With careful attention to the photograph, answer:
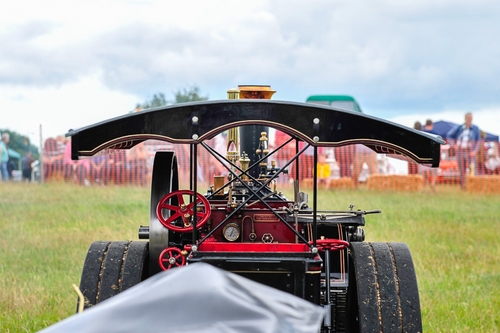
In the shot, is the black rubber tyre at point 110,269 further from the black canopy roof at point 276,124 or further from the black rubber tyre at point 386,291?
the black rubber tyre at point 386,291

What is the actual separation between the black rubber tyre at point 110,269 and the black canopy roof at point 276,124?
1.04m

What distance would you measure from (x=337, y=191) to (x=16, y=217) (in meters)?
8.56

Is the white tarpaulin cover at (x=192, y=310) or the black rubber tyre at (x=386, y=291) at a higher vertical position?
the white tarpaulin cover at (x=192, y=310)

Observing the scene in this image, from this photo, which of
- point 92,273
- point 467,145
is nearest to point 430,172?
point 467,145

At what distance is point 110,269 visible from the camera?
14.3ft

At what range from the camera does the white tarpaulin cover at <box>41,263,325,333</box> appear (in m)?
1.58

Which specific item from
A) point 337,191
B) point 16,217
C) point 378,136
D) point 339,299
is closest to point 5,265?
point 16,217

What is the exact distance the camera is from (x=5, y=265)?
8047 millimetres

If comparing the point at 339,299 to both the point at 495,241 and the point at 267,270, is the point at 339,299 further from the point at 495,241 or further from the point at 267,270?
the point at 495,241

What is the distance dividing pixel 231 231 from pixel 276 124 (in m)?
1.20

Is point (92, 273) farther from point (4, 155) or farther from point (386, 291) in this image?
point (4, 155)

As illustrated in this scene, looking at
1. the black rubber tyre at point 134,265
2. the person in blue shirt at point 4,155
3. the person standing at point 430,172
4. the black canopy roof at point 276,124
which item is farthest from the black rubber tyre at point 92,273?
the person in blue shirt at point 4,155

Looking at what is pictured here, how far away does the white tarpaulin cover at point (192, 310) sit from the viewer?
1579 mm

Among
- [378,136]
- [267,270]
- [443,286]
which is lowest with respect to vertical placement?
[443,286]
